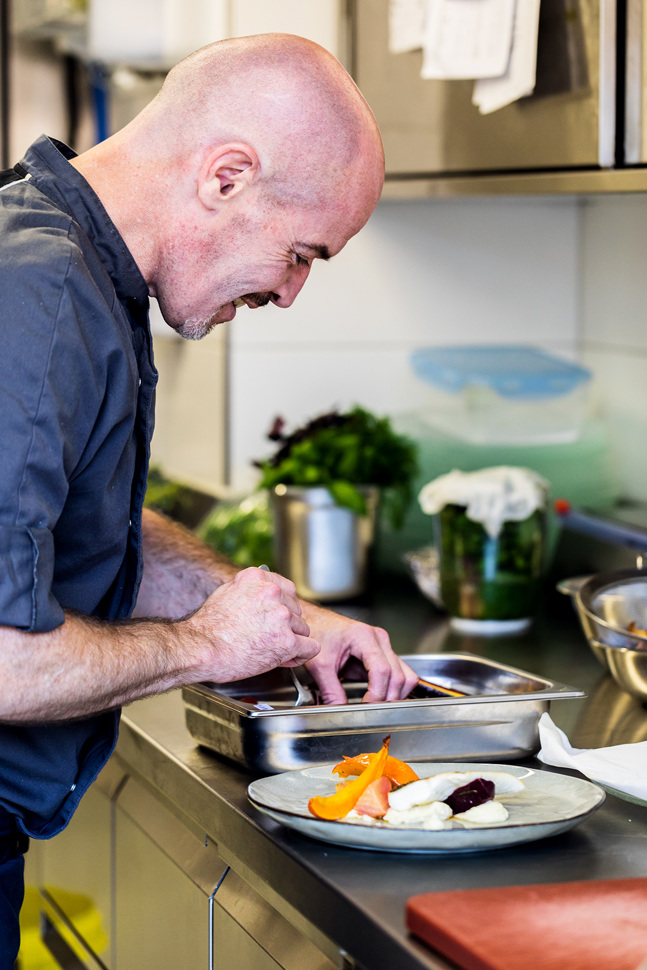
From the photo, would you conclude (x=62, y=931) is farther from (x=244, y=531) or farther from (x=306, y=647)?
(x=306, y=647)

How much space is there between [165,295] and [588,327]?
1.34 m

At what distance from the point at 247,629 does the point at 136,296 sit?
12.9 inches

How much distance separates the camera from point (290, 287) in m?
1.26

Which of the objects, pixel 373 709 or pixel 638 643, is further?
pixel 638 643

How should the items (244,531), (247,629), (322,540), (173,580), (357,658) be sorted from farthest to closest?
(244,531), (322,540), (173,580), (357,658), (247,629)

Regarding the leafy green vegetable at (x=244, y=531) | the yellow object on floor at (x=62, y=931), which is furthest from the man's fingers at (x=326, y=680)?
the leafy green vegetable at (x=244, y=531)

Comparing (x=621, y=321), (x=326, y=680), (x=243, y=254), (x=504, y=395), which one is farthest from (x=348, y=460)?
(x=243, y=254)

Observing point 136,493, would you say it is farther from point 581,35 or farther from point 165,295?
point 581,35

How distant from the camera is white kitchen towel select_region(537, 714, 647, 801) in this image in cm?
115

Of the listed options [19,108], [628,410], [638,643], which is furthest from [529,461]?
[19,108]

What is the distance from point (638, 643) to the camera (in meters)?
1.39

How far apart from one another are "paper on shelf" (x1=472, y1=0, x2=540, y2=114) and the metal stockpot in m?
0.69

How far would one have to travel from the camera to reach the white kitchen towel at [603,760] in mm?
1153

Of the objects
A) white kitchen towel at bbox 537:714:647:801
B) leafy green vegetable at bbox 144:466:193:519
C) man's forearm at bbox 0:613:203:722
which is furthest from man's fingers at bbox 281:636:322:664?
leafy green vegetable at bbox 144:466:193:519
